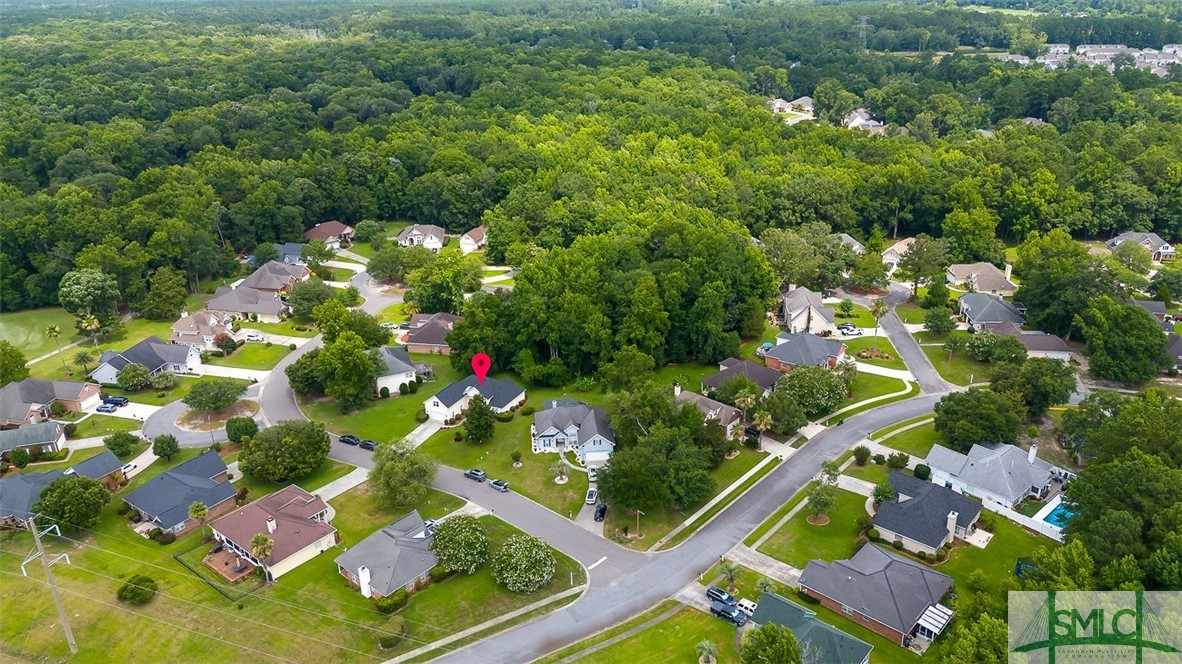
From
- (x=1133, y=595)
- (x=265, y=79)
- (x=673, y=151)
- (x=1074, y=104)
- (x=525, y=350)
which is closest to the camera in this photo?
(x=1133, y=595)

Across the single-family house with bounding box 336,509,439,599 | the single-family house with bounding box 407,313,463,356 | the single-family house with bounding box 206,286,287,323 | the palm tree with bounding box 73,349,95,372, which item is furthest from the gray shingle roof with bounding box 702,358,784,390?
the palm tree with bounding box 73,349,95,372

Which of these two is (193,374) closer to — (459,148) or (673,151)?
(459,148)

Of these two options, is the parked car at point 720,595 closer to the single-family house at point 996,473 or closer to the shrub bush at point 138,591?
the single-family house at point 996,473

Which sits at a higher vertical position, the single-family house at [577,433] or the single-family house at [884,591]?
the single-family house at [884,591]

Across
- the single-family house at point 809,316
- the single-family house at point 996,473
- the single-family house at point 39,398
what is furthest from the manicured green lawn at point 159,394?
the single-family house at point 996,473

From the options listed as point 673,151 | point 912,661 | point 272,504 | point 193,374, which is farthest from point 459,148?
point 912,661

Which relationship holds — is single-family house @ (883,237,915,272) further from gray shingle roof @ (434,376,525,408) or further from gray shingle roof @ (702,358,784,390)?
gray shingle roof @ (434,376,525,408)

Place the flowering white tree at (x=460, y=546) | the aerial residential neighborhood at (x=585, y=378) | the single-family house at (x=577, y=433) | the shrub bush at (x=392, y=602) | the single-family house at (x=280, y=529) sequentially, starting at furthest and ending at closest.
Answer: the single-family house at (x=577, y=433)
the single-family house at (x=280, y=529)
the flowering white tree at (x=460, y=546)
the shrub bush at (x=392, y=602)
the aerial residential neighborhood at (x=585, y=378)

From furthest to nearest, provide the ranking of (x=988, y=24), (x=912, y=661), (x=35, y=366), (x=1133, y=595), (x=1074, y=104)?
(x=988, y=24)
(x=1074, y=104)
(x=35, y=366)
(x=912, y=661)
(x=1133, y=595)
